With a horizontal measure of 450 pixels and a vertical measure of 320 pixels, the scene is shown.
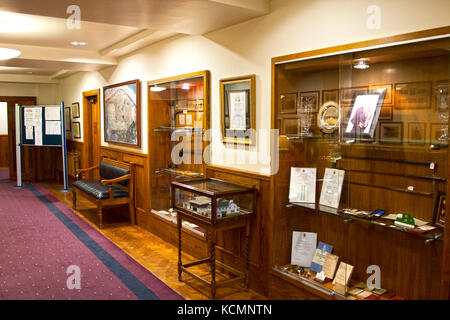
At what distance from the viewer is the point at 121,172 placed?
5918 mm

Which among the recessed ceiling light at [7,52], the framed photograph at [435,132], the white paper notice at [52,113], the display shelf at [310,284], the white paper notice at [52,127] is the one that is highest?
the recessed ceiling light at [7,52]

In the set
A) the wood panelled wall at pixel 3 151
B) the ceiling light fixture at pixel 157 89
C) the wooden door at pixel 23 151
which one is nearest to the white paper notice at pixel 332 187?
the ceiling light fixture at pixel 157 89

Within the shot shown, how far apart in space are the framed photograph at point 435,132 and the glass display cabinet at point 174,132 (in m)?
2.29

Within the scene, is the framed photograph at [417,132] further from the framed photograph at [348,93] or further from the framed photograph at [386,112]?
Answer: the framed photograph at [348,93]

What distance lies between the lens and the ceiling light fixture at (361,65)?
8.57 ft

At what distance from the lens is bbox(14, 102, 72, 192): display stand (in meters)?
8.55

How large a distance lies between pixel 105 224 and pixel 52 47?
2768 millimetres

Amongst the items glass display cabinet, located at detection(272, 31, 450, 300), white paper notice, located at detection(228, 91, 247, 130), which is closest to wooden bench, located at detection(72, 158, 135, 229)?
white paper notice, located at detection(228, 91, 247, 130)

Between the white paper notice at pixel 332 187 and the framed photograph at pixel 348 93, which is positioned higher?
the framed photograph at pixel 348 93

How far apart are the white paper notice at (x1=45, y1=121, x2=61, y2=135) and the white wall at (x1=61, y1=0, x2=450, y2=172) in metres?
4.26

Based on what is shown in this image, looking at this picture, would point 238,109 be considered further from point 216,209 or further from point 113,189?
point 113,189

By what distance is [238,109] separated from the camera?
362 cm

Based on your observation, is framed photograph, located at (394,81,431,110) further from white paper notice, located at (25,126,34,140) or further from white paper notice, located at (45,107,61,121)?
white paper notice, located at (25,126,34,140)
